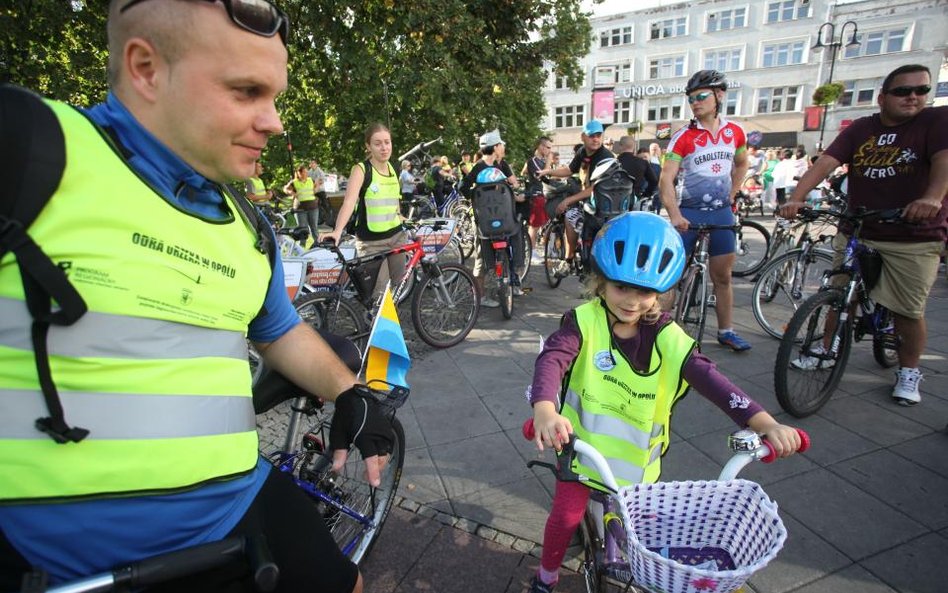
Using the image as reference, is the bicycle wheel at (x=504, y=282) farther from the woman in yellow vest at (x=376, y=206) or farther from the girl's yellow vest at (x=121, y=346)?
the girl's yellow vest at (x=121, y=346)

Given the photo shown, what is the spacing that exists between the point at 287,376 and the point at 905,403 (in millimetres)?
4060

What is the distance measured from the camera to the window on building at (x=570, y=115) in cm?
4441

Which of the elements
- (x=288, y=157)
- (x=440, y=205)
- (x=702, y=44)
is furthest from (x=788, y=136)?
(x=288, y=157)

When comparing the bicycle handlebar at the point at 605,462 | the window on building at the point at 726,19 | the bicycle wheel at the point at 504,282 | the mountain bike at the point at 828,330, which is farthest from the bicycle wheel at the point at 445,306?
the window on building at the point at 726,19

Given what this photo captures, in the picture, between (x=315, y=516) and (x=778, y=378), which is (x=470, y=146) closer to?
(x=778, y=378)

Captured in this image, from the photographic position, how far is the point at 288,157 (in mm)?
11438

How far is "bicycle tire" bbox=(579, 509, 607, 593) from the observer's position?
63.7 inches

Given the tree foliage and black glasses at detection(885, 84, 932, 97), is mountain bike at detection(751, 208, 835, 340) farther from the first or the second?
the tree foliage

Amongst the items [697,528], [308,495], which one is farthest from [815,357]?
[308,495]

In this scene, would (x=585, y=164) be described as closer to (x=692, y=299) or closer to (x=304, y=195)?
(x=692, y=299)

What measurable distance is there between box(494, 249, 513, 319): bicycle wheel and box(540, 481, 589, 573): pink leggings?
372 centimetres

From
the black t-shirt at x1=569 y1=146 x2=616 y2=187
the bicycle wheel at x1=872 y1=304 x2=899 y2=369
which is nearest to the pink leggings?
the bicycle wheel at x1=872 y1=304 x2=899 y2=369

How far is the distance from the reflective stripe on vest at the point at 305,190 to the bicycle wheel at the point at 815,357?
1120 cm

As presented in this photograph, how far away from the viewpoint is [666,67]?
41.2 m
